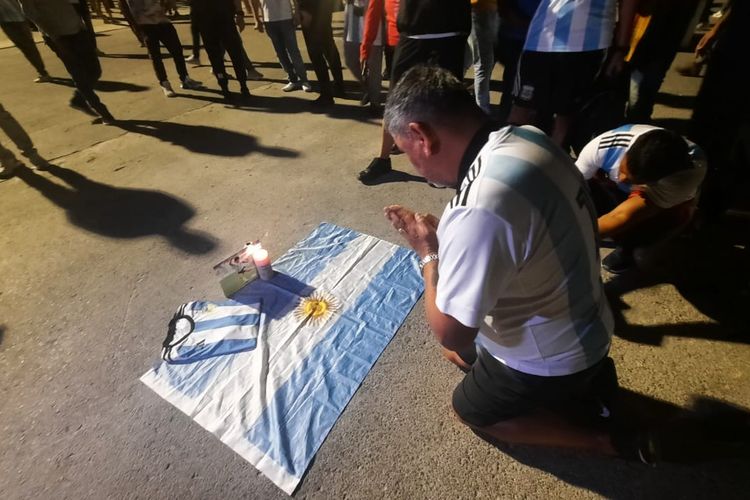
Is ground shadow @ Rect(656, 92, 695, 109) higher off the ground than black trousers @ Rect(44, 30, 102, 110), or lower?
lower

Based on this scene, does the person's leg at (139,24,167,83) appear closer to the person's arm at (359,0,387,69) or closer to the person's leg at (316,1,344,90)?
the person's leg at (316,1,344,90)

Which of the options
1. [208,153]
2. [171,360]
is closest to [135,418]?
[171,360]

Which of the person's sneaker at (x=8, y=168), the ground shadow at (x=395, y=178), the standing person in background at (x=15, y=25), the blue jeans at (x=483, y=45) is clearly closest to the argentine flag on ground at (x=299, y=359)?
the ground shadow at (x=395, y=178)

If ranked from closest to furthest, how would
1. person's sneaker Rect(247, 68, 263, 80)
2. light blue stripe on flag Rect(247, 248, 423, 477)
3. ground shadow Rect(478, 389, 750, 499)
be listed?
ground shadow Rect(478, 389, 750, 499) → light blue stripe on flag Rect(247, 248, 423, 477) → person's sneaker Rect(247, 68, 263, 80)

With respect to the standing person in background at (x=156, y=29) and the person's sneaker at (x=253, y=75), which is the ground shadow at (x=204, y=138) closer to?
the standing person in background at (x=156, y=29)

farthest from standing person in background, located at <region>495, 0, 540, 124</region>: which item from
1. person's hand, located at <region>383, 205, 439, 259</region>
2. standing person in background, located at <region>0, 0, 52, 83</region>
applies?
standing person in background, located at <region>0, 0, 52, 83</region>

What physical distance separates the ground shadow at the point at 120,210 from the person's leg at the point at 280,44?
3003mm

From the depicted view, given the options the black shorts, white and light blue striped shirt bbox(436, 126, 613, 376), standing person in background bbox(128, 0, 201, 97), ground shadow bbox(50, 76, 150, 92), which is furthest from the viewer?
ground shadow bbox(50, 76, 150, 92)

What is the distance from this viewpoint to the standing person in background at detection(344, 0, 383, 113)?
421 cm

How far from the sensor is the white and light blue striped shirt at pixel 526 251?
0.95 m

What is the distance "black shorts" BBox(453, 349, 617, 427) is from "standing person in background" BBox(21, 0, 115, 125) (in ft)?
17.4

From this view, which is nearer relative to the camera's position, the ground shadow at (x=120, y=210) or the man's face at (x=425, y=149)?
the man's face at (x=425, y=149)

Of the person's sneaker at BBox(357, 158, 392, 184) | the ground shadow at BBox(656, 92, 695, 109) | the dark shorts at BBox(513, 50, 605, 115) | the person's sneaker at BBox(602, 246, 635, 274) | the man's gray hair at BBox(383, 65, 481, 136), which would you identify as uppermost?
the man's gray hair at BBox(383, 65, 481, 136)

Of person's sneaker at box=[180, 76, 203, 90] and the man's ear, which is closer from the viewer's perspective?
the man's ear
